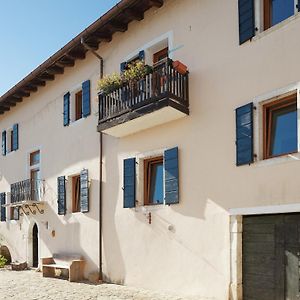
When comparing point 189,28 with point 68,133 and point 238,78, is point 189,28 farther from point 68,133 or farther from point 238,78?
point 68,133

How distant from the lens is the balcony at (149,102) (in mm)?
9797

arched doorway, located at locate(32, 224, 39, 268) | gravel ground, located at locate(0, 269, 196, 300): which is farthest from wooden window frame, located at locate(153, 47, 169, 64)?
arched doorway, located at locate(32, 224, 39, 268)

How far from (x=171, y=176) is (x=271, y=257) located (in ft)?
9.70

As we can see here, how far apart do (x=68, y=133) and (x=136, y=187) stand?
4390 millimetres

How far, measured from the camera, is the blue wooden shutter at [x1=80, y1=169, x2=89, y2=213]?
1331 centimetres

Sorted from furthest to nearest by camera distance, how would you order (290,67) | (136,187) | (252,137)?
(136,187)
(252,137)
(290,67)

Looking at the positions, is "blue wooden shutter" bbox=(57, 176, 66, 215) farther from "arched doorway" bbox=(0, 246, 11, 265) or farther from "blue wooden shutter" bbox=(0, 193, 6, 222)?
"arched doorway" bbox=(0, 246, 11, 265)

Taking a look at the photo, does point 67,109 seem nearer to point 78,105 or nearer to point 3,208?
point 78,105

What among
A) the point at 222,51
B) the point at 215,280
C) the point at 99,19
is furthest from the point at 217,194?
the point at 99,19

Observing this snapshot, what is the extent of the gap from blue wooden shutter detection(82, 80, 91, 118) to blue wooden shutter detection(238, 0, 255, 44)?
595 centimetres

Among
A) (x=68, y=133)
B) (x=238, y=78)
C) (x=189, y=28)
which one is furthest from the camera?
(x=68, y=133)

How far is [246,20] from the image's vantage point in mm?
8758

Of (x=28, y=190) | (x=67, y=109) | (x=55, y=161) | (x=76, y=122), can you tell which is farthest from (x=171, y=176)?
(x=28, y=190)

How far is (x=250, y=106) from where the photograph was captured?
8.48 meters
